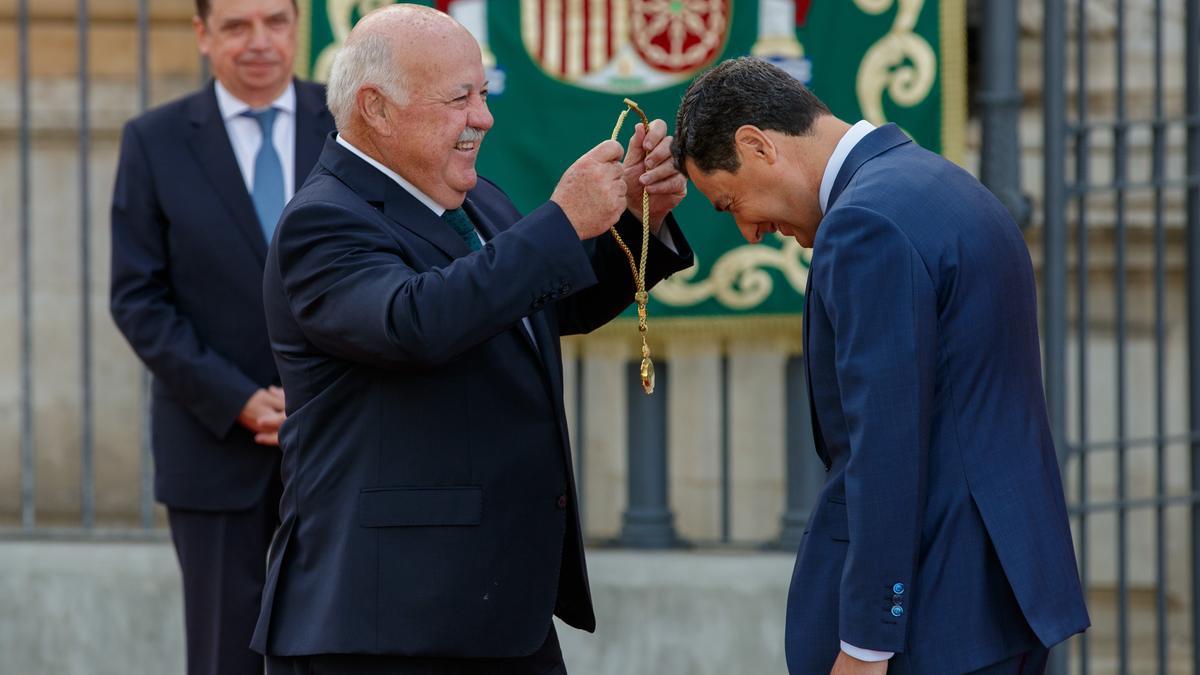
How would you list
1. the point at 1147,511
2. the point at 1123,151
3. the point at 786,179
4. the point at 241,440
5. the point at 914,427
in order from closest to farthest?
the point at 914,427 < the point at 786,179 < the point at 241,440 < the point at 1123,151 < the point at 1147,511

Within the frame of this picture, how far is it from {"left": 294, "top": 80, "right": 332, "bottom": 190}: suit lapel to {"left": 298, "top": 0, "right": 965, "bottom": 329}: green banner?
0.94 m

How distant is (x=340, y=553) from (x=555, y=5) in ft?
8.18

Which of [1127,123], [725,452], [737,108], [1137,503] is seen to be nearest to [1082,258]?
[1127,123]

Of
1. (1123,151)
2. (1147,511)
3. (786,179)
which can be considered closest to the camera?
(786,179)

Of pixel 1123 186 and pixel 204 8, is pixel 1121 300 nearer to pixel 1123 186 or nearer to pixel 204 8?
pixel 1123 186

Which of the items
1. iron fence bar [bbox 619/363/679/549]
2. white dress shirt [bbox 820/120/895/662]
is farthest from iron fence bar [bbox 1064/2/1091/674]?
white dress shirt [bbox 820/120/895/662]

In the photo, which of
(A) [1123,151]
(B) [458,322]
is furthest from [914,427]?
(A) [1123,151]

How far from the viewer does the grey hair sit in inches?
110

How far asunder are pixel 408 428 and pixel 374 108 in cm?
53

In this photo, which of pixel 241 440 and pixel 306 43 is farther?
pixel 306 43

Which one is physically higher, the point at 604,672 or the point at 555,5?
the point at 555,5

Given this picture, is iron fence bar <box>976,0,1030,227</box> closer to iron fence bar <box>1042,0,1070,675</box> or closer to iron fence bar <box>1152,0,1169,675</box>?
iron fence bar <box>1042,0,1070,675</box>

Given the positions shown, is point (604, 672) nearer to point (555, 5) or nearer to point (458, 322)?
point (555, 5)

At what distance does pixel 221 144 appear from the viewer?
394cm
